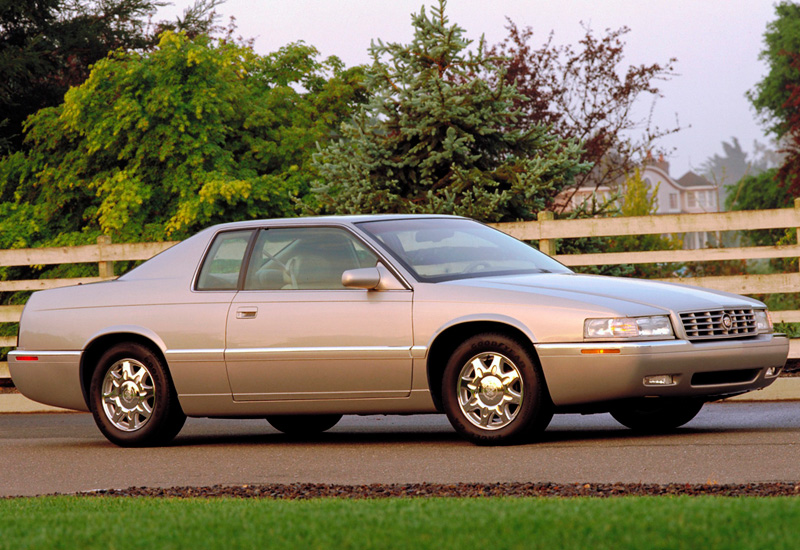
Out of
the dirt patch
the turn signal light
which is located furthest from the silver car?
the dirt patch

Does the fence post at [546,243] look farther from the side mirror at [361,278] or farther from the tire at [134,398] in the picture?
the tire at [134,398]

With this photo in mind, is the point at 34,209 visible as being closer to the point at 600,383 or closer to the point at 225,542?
the point at 600,383

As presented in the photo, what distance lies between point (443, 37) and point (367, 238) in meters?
7.20

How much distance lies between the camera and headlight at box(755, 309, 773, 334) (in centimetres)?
818

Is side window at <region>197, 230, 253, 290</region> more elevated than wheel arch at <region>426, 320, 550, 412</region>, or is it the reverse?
side window at <region>197, 230, 253, 290</region>

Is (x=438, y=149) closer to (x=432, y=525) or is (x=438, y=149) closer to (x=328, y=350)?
(x=328, y=350)

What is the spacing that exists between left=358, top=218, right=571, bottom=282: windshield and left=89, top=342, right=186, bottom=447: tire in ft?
5.96

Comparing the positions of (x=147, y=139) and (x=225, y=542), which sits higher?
(x=147, y=139)

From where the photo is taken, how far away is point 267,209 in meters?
24.4

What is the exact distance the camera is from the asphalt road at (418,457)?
670 centimetres

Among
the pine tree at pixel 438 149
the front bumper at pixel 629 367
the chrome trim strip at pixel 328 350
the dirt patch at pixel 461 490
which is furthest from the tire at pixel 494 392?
the pine tree at pixel 438 149

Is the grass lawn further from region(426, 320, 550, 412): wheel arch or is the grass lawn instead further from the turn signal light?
region(426, 320, 550, 412): wheel arch

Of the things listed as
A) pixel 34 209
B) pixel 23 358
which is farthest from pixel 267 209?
pixel 23 358

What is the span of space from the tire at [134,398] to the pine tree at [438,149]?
5960 millimetres
